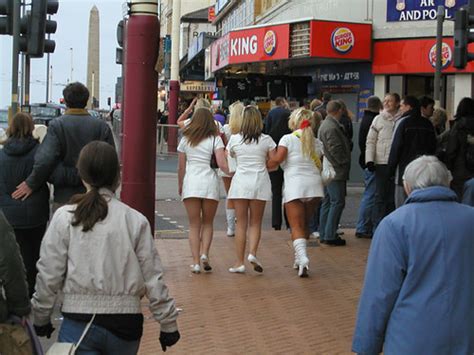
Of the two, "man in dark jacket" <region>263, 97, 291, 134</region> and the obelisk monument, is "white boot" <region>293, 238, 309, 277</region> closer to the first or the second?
"man in dark jacket" <region>263, 97, 291, 134</region>

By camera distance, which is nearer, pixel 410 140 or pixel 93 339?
pixel 93 339

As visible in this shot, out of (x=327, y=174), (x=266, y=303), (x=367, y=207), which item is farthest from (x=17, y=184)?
(x=367, y=207)

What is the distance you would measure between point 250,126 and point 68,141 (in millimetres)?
2807

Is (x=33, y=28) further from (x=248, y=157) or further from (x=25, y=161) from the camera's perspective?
(x=25, y=161)

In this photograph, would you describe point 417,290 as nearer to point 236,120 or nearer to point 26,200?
point 26,200

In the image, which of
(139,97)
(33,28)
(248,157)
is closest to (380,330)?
(139,97)

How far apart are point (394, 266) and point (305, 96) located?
69.0ft

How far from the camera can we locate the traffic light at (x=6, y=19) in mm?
13906

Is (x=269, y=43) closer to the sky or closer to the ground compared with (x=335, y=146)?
closer to the sky

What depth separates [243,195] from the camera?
384 inches

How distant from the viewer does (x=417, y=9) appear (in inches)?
835

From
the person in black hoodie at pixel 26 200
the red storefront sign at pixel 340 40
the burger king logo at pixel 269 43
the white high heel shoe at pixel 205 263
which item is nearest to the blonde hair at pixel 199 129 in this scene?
the white high heel shoe at pixel 205 263

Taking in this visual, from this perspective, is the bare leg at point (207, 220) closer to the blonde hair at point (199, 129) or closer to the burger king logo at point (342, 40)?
the blonde hair at point (199, 129)

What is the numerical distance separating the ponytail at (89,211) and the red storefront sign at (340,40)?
18152 mm
